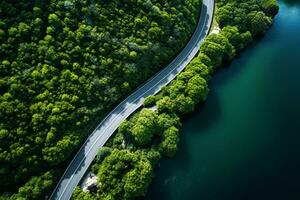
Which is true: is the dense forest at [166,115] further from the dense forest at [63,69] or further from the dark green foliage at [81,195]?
the dense forest at [63,69]

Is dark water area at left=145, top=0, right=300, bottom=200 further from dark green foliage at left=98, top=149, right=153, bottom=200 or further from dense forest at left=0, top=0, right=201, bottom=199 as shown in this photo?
dense forest at left=0, top=0, right=201, bottom=199

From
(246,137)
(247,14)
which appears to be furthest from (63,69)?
(247,14)

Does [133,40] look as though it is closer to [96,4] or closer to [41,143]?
[96,4]

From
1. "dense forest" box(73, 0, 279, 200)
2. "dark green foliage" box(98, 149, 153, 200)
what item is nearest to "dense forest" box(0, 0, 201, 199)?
"dark green foliage" box(98, 149, 153, 200)

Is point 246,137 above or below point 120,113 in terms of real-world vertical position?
below

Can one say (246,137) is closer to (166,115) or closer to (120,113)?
(166,115)

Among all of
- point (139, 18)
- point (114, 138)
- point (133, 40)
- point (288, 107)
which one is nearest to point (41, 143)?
point (114, 138)

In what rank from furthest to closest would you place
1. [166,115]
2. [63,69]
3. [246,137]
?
[246,137], [166,115], [63,69]

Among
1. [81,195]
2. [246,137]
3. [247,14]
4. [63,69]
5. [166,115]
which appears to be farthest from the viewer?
[247,14]
